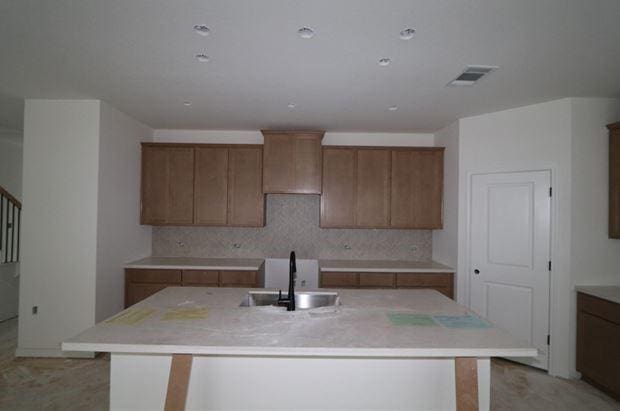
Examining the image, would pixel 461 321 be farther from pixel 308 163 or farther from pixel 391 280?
pixel 308 163

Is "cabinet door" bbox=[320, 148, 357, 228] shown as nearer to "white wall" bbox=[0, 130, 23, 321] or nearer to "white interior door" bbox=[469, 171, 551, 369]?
"white interior door" bbox=[469, 171, 551, 369]

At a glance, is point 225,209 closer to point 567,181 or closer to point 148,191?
point 148,191

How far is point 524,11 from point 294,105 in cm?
210

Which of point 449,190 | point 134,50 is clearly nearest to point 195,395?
point 134,50

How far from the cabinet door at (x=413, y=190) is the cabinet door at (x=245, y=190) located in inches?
66.8

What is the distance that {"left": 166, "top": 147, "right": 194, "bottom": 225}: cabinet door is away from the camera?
14.2 feet

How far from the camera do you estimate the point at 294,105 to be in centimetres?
348

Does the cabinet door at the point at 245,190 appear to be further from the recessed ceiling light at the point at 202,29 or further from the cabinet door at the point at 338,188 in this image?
the recessed ceiling light at the point at 202,29

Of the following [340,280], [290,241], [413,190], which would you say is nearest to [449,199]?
[413,190]

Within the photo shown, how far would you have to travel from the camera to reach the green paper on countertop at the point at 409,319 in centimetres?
194

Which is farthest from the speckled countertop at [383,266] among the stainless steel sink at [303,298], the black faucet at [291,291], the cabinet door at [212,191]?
the black faucet at [291,291]

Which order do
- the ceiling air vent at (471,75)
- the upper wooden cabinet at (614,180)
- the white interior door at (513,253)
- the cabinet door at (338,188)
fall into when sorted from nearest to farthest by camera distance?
the ceiling air vent at (471,75) < the upper wooden cabinet at (614,180) < the white interior door at (513,253) < the cabinet door at (338,188)

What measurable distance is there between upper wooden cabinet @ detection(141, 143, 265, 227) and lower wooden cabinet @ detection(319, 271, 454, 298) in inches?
46.2

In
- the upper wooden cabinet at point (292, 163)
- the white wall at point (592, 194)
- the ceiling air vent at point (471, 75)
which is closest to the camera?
the ceiling air vent at point (471, 75)
